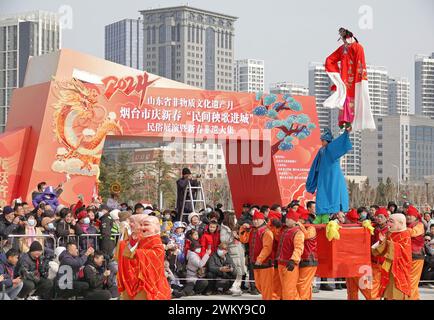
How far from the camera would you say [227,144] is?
19531 mm

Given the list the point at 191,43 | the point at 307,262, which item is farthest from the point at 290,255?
the point at 191,43

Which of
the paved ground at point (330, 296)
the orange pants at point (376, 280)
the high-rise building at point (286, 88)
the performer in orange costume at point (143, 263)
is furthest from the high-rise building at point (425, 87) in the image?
the performer in orange costume at point (143, 263)

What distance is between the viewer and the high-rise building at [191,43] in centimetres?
1452

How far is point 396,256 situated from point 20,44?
1059cm

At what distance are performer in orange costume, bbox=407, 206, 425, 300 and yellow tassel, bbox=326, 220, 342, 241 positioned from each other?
1.34 m

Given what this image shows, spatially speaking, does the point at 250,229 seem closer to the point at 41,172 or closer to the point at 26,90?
the point at 41,172

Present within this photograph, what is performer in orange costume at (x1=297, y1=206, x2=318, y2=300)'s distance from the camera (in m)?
8.41

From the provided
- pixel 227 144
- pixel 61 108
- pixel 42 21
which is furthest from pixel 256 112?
pixel 42 21

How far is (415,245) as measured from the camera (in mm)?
9711

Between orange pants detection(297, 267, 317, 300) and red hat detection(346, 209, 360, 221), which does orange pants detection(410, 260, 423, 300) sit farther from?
orange pants detection(297, 267, 317, 300)

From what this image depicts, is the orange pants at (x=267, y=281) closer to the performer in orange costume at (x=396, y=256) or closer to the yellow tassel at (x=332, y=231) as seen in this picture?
the performer in orange costume at (x=396, y=256)

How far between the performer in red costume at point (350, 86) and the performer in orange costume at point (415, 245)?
66.8 inches
